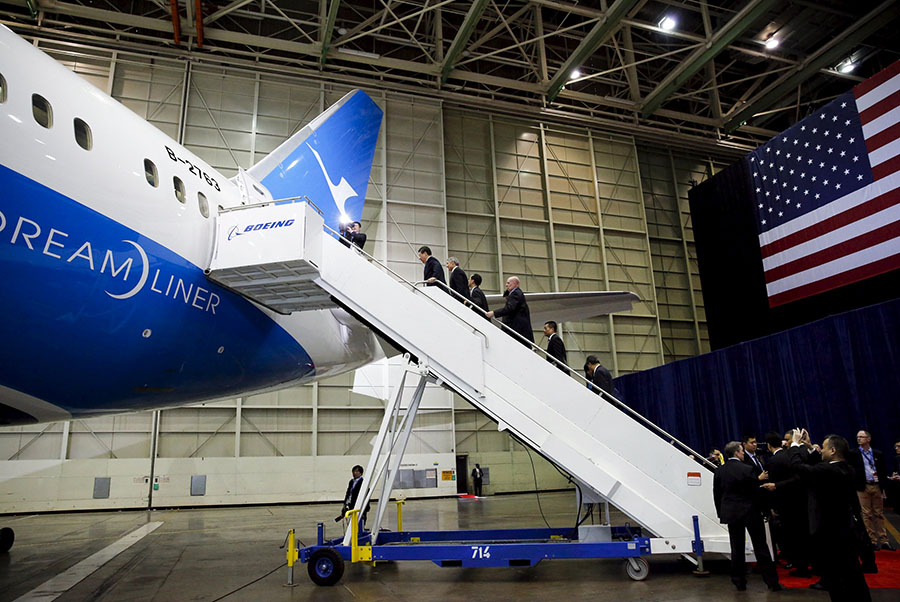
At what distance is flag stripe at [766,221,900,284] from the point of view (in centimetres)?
1744

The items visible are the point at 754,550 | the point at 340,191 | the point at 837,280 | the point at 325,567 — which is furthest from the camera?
the point at 837,280

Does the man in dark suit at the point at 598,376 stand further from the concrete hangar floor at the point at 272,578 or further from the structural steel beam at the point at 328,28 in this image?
the structural steel beam at the point at 328,28

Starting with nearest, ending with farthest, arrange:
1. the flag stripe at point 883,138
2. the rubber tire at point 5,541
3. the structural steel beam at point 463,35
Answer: the rubber tire at point 5,541, the flag stripe at point 883,138, the structural steel beam at point 463,35

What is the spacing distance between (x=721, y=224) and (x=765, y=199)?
111 inches

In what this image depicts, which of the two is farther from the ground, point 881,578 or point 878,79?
point 878,79

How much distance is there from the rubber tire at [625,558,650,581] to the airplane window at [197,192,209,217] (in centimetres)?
686

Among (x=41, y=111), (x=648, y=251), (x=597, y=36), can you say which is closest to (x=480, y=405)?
(x=41, y=111)

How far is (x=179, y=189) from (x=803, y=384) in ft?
54.9

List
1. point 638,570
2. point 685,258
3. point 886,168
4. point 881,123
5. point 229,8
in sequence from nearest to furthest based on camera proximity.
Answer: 1. point 638,570
2. point 886,168
3. point 881,123
4. point 229,8
5. point 685,258

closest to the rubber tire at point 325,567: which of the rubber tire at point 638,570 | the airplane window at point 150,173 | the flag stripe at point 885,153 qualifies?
the rubber tire at point 638,570

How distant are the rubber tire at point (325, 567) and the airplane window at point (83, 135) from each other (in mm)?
5305

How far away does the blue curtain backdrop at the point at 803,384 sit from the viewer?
14180 millimetres

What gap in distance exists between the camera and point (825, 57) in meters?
26.6

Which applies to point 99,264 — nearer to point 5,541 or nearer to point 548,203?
point 5,541
